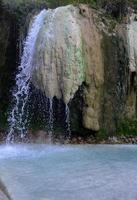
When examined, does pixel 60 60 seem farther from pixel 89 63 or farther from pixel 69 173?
pixel 69 173

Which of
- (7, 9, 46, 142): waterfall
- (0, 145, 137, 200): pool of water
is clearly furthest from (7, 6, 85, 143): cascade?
(0, 145, 137, 200): pool of water

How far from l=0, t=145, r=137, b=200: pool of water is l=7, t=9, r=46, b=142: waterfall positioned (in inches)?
83.3

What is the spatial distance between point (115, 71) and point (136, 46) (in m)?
1.19

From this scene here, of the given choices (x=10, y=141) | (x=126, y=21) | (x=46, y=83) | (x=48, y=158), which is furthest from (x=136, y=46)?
(x=48, y=158)

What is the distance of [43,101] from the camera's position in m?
14.8

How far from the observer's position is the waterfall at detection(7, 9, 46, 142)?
14930 mm

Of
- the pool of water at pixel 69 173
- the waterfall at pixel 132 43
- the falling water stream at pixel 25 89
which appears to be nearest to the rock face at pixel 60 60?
the falling water stream at pixel 25 89

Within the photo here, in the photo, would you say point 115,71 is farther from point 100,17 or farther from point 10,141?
point 10,141

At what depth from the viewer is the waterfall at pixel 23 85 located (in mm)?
14930

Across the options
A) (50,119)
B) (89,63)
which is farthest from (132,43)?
(50,119)

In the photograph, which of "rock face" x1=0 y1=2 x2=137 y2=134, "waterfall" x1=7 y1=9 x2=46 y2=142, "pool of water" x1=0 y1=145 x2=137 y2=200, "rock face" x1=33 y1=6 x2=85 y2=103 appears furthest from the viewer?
"waterfall" x1=7 y1=9 x2=46 y2=142

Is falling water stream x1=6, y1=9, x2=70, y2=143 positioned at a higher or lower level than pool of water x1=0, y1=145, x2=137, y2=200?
higher

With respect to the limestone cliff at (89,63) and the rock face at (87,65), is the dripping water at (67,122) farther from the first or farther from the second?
the limestone cliff at (89,63)

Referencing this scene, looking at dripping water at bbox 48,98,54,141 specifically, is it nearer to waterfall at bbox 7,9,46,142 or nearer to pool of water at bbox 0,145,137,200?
waterfall at bbox 7,9,46,142
